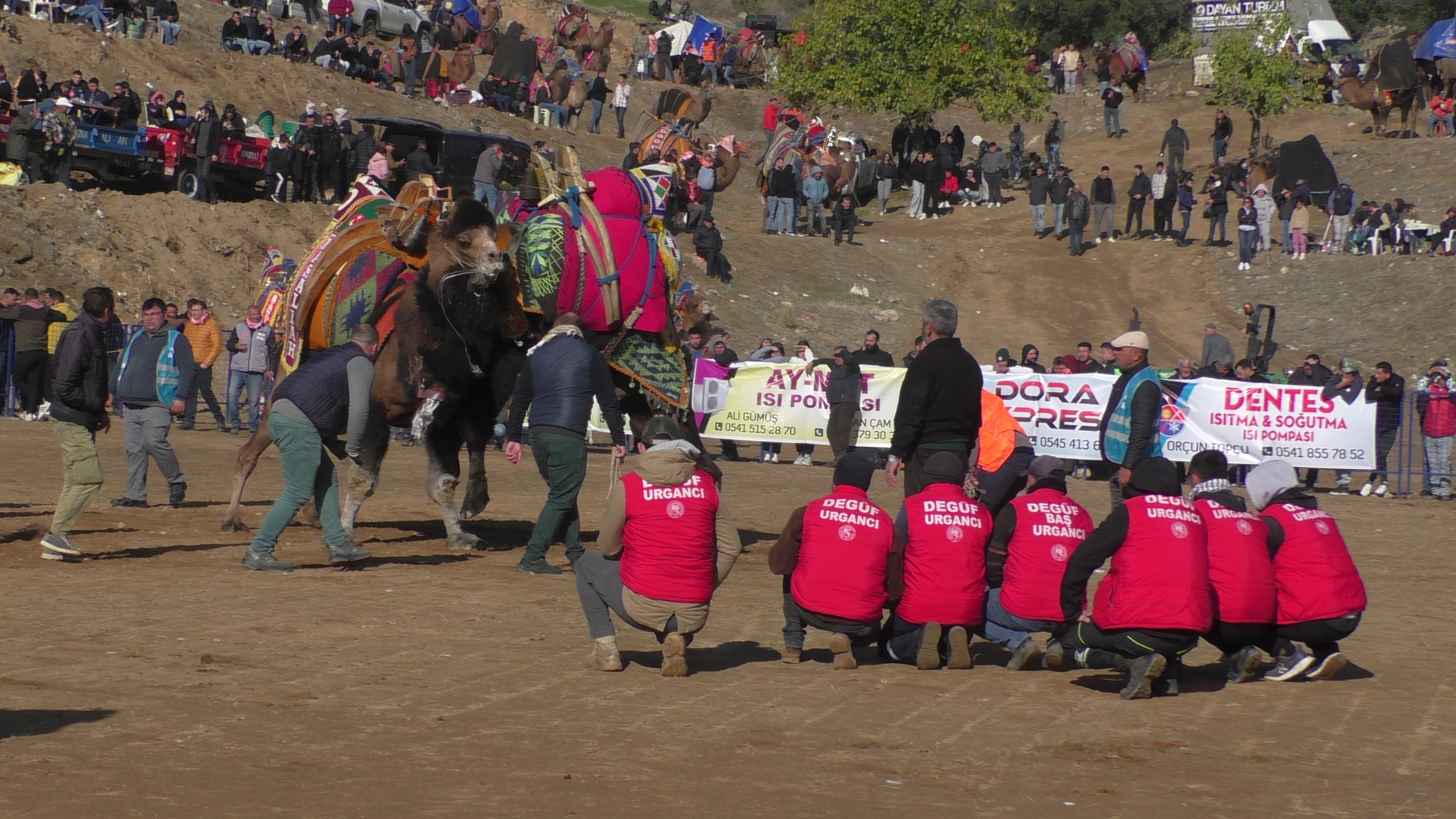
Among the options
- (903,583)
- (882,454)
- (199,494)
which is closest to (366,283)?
(199,494)

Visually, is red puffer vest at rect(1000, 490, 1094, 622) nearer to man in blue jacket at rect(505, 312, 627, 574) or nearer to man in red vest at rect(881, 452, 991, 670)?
man in red vest at rect(881, 452, 991, 670)

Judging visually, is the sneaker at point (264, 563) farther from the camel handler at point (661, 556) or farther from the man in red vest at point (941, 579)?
the man in red vest at point (941, 579)

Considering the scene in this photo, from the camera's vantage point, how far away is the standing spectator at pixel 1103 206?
3812cm

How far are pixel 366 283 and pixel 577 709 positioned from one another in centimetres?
605

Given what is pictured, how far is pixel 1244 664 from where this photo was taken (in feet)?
26.6

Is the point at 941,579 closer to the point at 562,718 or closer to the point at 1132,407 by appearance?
the point at 562,718

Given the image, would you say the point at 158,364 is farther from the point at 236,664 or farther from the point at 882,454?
the point at 882,454

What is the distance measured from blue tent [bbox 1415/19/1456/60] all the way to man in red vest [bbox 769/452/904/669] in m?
43.3

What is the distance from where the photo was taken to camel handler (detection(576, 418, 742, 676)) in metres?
7.75

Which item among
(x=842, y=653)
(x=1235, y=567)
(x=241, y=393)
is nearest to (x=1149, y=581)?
(x=1235, y=567)

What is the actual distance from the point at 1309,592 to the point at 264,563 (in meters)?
6.69

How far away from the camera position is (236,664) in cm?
768

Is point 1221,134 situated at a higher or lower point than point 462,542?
higher

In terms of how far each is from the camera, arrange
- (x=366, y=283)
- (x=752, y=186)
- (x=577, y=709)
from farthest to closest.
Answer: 1. (x=752, y=186)
2. (x=366, y=283)
3. (x=577, y=709)
